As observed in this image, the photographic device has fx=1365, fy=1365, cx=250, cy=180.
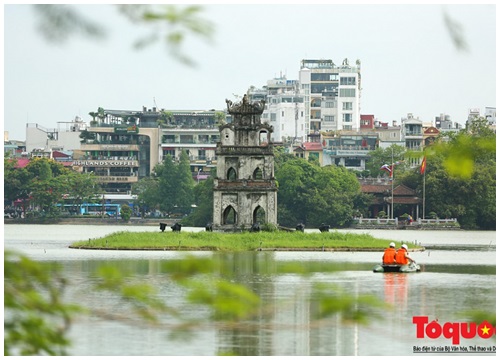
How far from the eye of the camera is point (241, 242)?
49000 millimetres

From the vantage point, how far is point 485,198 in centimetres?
8531

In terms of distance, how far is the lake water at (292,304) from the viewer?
18.8m

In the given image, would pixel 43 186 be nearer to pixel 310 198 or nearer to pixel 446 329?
pixel 310 198

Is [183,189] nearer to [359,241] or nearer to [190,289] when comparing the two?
[359,241]

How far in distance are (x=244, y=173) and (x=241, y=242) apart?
288 inches

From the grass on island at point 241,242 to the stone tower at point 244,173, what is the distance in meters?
2.41

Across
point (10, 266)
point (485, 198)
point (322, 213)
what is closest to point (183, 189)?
point (322, 213)

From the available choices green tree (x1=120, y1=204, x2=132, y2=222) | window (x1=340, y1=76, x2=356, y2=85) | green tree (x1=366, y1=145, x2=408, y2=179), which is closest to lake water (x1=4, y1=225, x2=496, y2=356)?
green tree (x1=120, y1=204, x2=132, y2=222)

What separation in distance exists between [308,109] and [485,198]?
7285 cm

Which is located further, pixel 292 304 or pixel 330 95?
pixel 330 95

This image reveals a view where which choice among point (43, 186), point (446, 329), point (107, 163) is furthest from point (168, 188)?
point (446, 329)

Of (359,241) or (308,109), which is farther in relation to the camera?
(308,109)

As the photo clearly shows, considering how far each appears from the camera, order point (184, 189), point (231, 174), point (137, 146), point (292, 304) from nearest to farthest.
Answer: point (292, 304) < point (231, 174) < point (184, 189) < point (137, 146)

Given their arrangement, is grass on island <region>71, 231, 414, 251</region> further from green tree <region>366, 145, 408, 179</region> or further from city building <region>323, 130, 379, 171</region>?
city building <region>323, 130, 379, 171</region>
